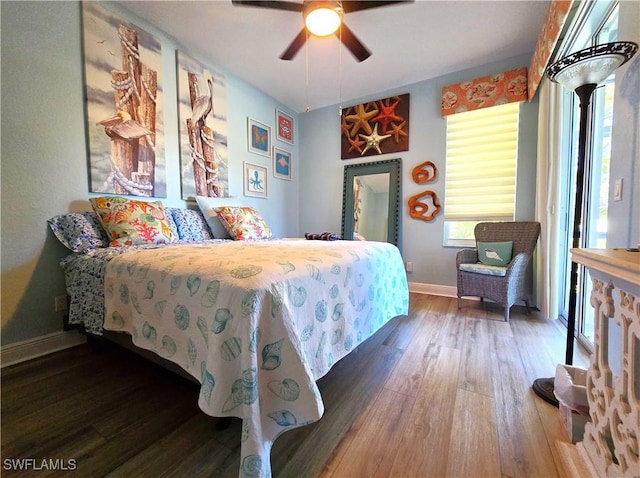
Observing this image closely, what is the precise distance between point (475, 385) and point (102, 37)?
3.58 metres

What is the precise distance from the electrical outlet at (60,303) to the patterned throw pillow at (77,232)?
0.43 meters

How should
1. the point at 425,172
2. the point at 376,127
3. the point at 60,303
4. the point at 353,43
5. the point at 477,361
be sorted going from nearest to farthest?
the point at 477,361 → the point at 60,303 → the point at 353,43 → the point at 425,172 → the point at 376,127

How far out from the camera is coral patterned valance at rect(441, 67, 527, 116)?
2750 mm

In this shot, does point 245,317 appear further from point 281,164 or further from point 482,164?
point 281,164

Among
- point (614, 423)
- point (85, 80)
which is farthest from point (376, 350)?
point (85, 80)

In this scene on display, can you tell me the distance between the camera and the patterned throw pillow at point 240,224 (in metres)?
2.52

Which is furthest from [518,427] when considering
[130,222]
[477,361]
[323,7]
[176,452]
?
[323,7]

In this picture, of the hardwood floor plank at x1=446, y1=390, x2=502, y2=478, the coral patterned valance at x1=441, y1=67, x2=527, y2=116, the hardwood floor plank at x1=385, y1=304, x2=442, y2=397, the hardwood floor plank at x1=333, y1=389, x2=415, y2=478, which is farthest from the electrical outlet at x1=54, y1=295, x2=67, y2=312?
the coral patterned valance at x1=441, y1=67, x2=527, y2=116

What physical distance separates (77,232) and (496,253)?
3.57m

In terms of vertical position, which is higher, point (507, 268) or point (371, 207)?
point (371, 207)

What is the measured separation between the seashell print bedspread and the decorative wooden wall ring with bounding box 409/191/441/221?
6.83 ft

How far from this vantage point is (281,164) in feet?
12.9

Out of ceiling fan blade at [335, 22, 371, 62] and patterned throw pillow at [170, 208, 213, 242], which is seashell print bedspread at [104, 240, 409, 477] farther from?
ceiling fan blade at [335, 22, 371, 62]

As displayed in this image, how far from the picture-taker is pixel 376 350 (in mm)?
1834
